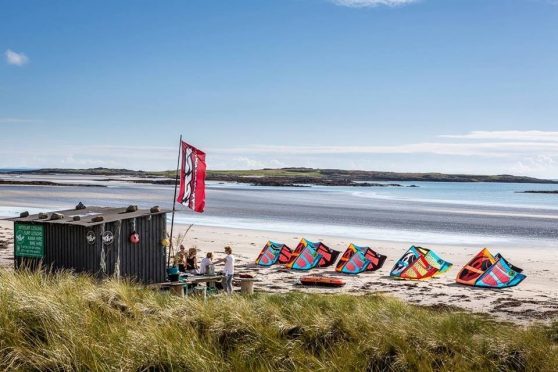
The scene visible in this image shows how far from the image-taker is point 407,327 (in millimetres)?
8055

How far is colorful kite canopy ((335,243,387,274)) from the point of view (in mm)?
21000

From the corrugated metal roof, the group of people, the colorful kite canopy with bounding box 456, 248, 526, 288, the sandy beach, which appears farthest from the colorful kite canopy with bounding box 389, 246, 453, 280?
the corrugated metal roof

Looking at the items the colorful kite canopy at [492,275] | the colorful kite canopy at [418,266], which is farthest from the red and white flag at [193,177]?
the colorful kite canopy at [492,275]

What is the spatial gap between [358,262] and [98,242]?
1008cm

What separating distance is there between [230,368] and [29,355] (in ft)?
7.61

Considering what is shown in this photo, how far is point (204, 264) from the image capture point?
15805mm

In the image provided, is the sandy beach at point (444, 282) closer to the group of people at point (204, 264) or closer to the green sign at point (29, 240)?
the group of people at point (204, 264)

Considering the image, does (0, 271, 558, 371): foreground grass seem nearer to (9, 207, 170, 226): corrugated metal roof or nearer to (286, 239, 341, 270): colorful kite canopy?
(9, 207, 170, 226): corrugated metal roof

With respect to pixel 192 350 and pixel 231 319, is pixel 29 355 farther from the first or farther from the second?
pixel 231 319

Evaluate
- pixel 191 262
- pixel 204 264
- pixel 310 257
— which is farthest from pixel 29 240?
pixel 310 257

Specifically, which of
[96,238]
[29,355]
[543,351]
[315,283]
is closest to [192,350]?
[29,355]

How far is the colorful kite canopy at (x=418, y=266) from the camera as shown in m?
20.1

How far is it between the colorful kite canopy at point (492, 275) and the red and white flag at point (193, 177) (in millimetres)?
8743

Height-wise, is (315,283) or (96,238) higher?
(96,238)
